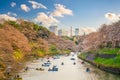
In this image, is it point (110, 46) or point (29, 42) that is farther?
point (29, 42)

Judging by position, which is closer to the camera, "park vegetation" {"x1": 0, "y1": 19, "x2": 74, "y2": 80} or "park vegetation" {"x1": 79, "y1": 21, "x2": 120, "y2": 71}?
"park vegetation" {"x1": 79, "y1": 21, "x2": 120, "y2": 71}

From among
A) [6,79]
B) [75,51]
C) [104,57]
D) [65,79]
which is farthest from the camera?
[75,51]

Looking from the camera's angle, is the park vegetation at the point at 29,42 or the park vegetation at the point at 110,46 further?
the park vegetation at the point at 29,42

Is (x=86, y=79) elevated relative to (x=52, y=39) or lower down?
lower down

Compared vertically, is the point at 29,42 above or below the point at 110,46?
above

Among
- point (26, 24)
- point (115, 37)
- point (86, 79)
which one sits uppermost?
point (26, 24)

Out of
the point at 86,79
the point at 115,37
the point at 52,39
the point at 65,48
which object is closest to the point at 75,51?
the point at 65,48

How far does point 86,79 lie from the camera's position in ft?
164

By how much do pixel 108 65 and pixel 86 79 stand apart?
8.96 meters

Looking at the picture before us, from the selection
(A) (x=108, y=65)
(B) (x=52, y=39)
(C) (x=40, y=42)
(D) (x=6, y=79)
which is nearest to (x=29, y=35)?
(C) (x=40, y=42)

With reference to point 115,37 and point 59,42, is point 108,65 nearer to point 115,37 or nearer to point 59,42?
point 115,37

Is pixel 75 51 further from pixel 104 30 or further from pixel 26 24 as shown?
pixel 104 30

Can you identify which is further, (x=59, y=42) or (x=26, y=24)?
(x=59, y=42)

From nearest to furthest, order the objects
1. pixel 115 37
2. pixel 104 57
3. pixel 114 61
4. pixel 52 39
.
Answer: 1. pixel 114 61
2. pixel 115 37
3. pixel 104 57
4. pixel 52 39
